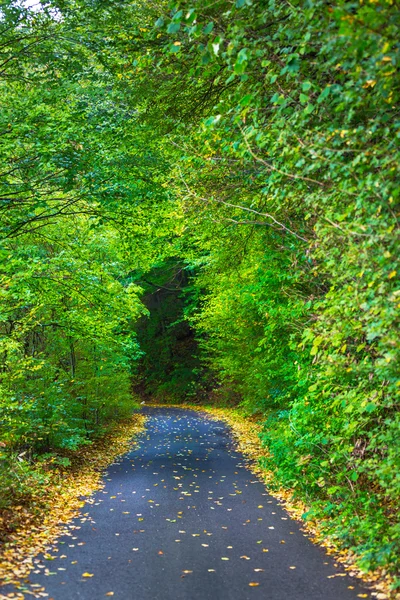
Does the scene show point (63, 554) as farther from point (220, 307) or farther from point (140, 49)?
point (220, 307)

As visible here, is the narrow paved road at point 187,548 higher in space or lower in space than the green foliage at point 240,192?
lower

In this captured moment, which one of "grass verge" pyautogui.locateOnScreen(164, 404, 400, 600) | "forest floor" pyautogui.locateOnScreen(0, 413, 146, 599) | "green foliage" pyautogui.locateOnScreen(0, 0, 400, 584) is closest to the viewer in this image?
"green foliage" pyautogui.locateOnScreen(0, 0, 400, 584)

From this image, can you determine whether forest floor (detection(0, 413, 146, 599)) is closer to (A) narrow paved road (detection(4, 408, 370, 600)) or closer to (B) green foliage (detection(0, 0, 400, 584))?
(A) narrow paved road (detection(4, 408, 370, 600))

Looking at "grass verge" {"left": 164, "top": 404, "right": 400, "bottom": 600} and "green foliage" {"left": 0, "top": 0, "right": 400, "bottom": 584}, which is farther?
"grass verge" {"left": 164, "top": 404, "right": 400, "bottom": 600}

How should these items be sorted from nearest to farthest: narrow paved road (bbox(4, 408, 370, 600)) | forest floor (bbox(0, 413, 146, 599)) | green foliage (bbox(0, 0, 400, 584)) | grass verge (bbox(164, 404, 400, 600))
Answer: green foliage (bbox(0, 0, 400, 584))
grass verge (bbox(164, 404, 400, 600))
narrow paved road (bbox(4, 408, 370, 600))
forest floor (bbox(0, 413, 146, 599))

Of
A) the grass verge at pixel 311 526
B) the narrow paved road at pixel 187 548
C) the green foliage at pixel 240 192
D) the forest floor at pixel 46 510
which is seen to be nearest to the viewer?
the green foliage at pixel 240 192

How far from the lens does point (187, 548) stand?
6930 millimetres

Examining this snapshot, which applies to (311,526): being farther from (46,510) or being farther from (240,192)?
(240,192)

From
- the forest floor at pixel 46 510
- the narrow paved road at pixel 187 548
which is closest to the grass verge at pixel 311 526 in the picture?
the narrow paved road at pixel 187 548

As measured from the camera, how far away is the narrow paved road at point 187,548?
5.59 m

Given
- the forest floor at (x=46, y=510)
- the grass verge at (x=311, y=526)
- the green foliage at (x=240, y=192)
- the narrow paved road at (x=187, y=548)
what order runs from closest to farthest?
the green foliage at (x=240, y=192), the grass verge at (x=311, y=526), the narrow paved road at (x=187, y=548), the forest floor at (x=46, y=510)

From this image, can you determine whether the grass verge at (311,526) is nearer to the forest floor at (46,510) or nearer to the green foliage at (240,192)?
the green foliage at (240,192)

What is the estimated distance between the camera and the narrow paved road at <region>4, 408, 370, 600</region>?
18.3ft

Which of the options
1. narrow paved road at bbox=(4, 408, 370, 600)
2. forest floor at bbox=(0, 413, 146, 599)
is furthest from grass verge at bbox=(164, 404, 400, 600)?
forest floor at bbox=(0, 413, 146, 599)
